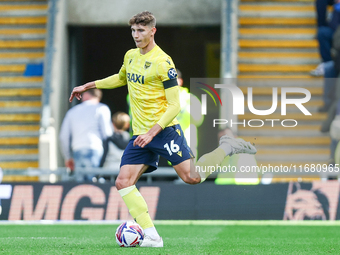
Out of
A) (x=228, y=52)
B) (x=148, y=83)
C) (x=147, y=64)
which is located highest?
(x=228, y=52)

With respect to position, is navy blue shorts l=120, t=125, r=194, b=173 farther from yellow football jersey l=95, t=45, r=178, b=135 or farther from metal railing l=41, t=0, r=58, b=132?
metal railing l=41, t=0, r=58, b=132

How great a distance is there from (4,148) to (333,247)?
8.31m

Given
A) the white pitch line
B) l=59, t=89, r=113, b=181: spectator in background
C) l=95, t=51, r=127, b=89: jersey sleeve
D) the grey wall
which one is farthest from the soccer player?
the grey wall

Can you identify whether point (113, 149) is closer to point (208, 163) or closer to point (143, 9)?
point (143, 9)

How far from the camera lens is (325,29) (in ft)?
39.7

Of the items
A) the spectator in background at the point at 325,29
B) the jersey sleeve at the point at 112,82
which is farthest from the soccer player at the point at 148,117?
the spectator in background at the point at 325,29

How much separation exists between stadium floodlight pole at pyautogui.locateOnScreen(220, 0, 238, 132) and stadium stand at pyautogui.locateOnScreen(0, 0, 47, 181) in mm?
3763

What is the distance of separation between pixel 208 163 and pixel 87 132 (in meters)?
4.49

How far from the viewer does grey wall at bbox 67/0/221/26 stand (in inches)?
546

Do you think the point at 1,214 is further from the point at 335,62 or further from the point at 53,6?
the point at 335,62

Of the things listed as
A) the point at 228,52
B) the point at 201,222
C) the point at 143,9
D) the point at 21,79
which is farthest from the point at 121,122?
the point at 143,9

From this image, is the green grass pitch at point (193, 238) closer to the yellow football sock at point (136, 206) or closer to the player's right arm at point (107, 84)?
the yellow football sock at point (136, 206)

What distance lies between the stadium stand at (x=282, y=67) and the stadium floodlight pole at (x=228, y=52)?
0.94 feet

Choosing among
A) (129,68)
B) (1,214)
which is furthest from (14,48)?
(129,68)
